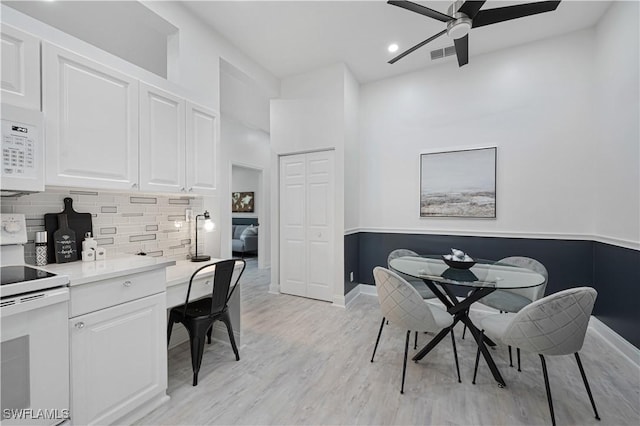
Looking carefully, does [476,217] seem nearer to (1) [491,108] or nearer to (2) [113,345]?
(1) [491,108]

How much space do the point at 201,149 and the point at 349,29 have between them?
2036 millimetres

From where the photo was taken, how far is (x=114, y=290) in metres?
1.54

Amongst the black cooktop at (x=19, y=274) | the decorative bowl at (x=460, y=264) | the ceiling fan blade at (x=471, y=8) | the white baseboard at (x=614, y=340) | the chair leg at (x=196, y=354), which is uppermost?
the ceiling fan blade at (x=471, y=8)

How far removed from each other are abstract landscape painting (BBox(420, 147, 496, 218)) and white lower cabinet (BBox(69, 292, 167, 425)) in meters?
3.27

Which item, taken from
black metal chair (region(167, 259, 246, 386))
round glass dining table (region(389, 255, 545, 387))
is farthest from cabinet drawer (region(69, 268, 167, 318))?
round glass dining table (region(389, 255, 545, 387))

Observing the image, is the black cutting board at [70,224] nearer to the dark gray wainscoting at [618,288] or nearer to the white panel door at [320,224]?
the white panel door at [320,224]

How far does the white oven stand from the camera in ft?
3.81

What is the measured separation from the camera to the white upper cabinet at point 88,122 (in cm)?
155

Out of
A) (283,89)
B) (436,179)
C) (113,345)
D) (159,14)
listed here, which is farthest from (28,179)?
(436,179)

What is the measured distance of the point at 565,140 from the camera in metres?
3.10

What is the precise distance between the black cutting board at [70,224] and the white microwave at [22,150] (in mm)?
424

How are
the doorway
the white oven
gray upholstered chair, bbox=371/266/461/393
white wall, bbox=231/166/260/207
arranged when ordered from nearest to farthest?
the white oven < gray upholstered chair, bbox=371/266/461/393 < the doorway < white wall, bbox=231/166/260/207

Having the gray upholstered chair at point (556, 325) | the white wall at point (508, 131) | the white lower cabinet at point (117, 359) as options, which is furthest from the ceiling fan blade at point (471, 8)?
the white lower cabinet at point (117, 359)

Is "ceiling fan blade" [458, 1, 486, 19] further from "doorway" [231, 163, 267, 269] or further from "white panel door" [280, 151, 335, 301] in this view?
"doorway" [231, 163, 267, 269]
